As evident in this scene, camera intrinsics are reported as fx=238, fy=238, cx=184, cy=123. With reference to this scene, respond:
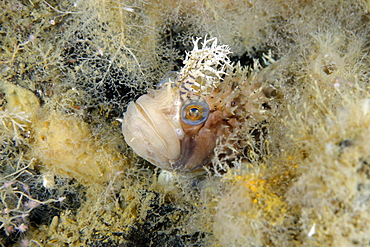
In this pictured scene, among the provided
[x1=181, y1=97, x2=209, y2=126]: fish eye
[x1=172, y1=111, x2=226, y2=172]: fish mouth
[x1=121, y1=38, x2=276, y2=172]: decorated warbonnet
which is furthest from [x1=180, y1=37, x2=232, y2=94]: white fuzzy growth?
[x1=172, y1=111, x2=226, y2=172]: fish mouth

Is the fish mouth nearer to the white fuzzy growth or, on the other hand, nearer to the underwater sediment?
the underwater sediment

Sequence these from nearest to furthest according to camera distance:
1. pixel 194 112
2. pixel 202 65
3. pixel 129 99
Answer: pixel 194 112 → pixel 202 65 → pixel 129 99

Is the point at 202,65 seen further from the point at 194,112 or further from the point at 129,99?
the point at 129,99

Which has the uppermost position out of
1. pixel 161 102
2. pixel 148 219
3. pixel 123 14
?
pixel 123 14

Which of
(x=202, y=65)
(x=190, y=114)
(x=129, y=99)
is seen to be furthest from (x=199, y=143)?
(x=129, y=99)

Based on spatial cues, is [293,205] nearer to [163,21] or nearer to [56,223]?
[56,223]

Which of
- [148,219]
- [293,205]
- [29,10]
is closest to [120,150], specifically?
[148,219]
